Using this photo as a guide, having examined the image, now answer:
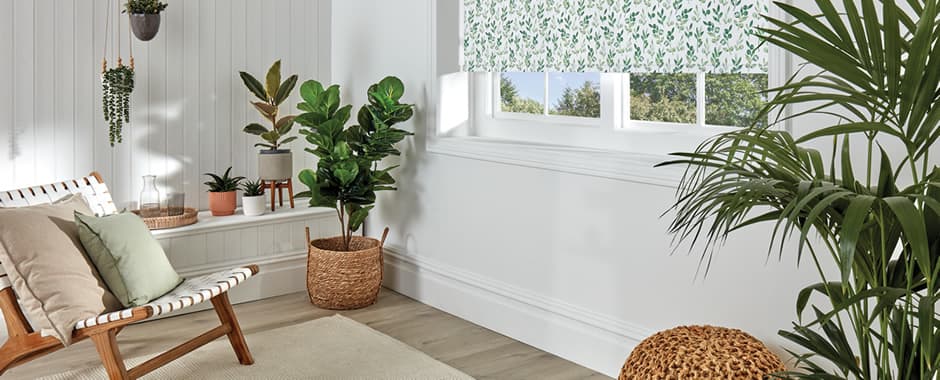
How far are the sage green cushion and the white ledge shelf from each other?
809 mm

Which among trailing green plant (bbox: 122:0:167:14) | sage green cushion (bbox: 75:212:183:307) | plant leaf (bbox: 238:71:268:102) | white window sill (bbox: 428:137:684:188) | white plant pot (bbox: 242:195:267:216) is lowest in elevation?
sage green cushion (bbox: 75:212:183:307)

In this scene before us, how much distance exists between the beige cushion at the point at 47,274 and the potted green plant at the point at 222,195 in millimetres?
1271

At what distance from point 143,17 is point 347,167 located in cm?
115

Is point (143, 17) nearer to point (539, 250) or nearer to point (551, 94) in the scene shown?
point (551, 94)

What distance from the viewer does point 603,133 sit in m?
3.47

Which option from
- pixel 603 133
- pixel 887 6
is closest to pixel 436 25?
pixel 603 133

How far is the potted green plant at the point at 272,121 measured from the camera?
4227 mm

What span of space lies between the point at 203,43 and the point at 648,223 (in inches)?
98.5

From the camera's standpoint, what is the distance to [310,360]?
3.35 m

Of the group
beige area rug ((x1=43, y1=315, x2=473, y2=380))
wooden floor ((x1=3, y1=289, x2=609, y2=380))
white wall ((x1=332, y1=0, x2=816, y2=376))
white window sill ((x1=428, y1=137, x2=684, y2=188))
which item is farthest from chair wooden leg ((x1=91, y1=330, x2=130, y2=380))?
white window sill ((x1=428, y1=137, x2=684, y2=188))

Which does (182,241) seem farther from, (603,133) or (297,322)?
(603,133)

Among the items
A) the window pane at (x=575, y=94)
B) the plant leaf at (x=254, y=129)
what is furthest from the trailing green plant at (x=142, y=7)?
the window pane at (x=575, y=94)

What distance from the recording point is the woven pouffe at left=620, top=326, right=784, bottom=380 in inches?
91.3

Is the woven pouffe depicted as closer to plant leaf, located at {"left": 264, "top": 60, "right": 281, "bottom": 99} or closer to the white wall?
the white wall
